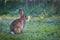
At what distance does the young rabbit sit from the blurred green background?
0.11 feet

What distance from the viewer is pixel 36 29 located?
1.94 metres

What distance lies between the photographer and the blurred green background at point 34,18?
1930 millimetres

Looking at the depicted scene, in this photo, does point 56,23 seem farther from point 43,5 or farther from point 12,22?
point 12,22

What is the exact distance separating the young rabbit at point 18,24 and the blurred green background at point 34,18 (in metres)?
0.03

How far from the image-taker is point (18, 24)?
196 cm

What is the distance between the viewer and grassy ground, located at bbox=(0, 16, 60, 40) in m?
1.93

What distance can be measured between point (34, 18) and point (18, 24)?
0.19 m

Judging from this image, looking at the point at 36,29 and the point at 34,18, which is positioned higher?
the point at 34,18

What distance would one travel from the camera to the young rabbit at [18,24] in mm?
1944

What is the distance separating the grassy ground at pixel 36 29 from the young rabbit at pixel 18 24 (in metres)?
0.04

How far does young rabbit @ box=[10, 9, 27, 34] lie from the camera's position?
1944mm

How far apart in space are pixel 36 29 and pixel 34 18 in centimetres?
12

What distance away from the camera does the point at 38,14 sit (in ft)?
6.42

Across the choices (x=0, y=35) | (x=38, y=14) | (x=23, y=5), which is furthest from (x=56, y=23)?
(x=0, y=35)
